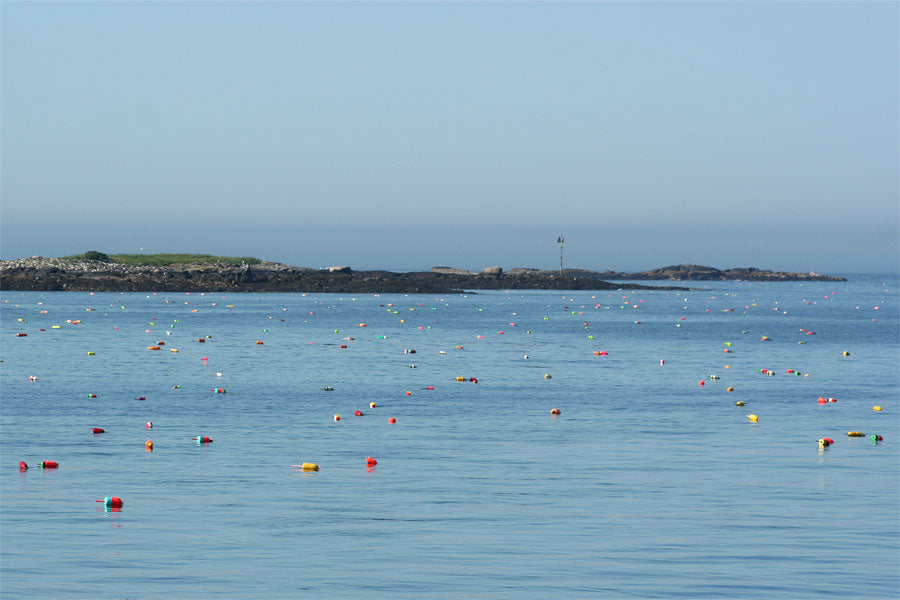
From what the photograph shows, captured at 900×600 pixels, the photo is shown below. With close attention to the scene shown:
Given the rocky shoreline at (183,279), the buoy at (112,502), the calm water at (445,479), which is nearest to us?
the calm water at (445,479)

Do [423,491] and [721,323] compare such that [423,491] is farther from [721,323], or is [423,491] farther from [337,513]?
[721,323]

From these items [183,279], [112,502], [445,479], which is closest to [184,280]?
[183,279]

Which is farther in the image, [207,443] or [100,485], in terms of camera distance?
[207,443]

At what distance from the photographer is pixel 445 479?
26734 mm

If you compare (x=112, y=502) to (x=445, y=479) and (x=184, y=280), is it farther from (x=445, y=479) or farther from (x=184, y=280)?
(x=184, y=280)

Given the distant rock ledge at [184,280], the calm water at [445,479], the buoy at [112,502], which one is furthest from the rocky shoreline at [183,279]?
the buoy at [112,502]

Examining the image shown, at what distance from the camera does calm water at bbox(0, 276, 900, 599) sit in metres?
18.2

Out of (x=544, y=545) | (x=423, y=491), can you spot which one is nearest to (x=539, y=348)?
(x=423, y=491)

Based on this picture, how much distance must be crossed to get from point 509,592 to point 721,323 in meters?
100

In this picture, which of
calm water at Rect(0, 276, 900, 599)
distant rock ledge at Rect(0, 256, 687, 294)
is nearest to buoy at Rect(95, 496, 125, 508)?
calm water at Rect(0, 276, 900, 599)

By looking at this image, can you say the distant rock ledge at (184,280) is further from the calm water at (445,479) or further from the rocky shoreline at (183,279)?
the calm water at (445,479)

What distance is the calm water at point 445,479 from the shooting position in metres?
18.2

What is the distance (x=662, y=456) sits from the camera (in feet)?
100

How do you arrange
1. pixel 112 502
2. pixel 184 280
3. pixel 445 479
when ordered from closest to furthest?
pixel 112 502 → pixel 445 479 → pixel 184 280
